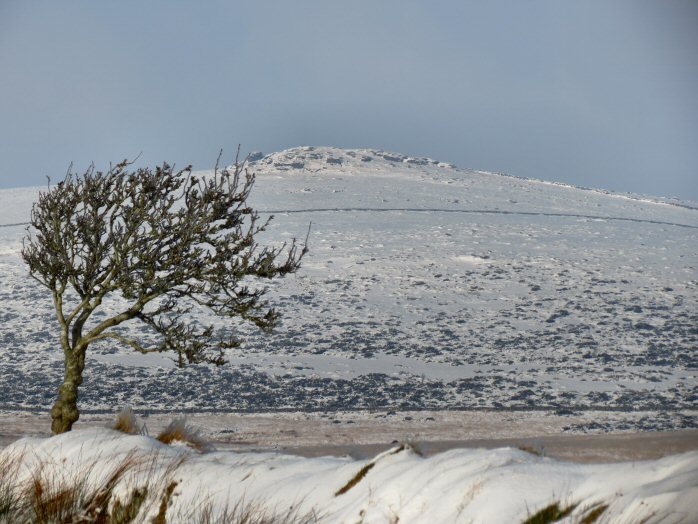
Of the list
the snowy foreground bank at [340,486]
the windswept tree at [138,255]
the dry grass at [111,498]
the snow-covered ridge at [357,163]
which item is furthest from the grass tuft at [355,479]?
the snow-covered ridge at [357,163]

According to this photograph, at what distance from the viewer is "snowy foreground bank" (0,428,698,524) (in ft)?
16.4

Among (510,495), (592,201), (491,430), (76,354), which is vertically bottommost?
(491,430)

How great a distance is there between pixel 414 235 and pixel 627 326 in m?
20.6

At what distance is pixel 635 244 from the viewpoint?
61.1 m

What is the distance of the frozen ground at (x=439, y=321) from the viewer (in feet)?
111

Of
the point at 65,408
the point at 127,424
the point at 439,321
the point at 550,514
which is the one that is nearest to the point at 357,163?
the point at 439,321

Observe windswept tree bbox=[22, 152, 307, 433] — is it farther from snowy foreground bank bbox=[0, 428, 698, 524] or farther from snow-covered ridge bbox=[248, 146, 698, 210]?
snow-covered ridge bbox=[248, 146, 698, 210]

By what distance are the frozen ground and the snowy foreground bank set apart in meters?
23.3

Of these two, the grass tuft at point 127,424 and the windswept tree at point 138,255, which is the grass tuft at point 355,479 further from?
the windswept tree at point 138,255

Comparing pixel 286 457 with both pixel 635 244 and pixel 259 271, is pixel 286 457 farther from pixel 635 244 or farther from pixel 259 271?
pixel 635 244

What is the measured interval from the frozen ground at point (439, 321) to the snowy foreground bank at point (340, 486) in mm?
23301

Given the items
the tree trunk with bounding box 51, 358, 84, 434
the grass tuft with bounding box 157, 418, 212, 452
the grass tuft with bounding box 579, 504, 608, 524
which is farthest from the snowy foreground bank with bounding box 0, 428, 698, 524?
the tree trunk with bounding box 51, 358, 84, 434

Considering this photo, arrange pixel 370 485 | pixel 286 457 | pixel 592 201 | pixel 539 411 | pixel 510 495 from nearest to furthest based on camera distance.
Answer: pixel 510 495, pixel 370 485, pixel 286 457, pixel 539 411, pixel 592 201

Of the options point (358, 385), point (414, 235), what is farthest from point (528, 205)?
point (358, 385)
